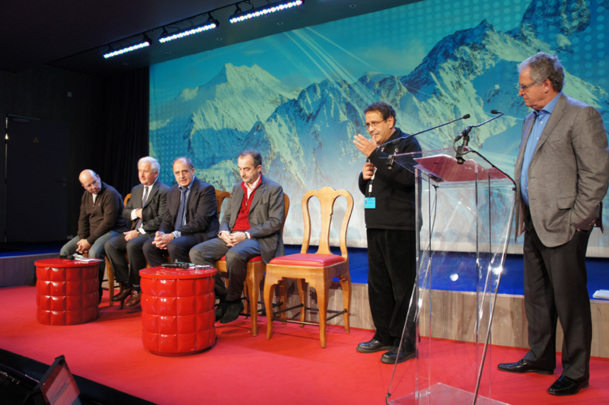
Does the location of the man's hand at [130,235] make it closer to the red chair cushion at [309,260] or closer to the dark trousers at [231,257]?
the dark trousers at [231,257]

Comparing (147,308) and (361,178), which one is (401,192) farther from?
(147,308)

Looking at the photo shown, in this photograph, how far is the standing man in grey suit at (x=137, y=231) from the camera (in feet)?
13.2

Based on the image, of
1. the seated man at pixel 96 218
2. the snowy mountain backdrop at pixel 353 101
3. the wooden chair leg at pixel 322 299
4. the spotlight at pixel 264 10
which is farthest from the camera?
the spotlight at pixel 264 10

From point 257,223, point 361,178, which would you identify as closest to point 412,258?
point 361,178

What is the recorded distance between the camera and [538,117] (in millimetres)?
2312

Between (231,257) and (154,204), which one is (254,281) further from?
(154,204)

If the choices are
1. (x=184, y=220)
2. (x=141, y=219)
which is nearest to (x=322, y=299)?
(x=184, y=220)

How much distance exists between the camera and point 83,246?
449 centimetres

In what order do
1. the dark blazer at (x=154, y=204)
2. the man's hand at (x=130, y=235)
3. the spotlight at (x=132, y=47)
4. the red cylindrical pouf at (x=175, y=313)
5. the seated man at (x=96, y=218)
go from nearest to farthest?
the red cylindrical pouf at (x=175, y=313) → the man's hand at (x=130, y=235) → the dark blazer at (x=154, y=204) → the seated man at (x=96, y=218) → the spotlight at (x=132, y=47)

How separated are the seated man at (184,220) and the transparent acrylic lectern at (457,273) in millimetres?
2220

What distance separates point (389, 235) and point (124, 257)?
2631mm

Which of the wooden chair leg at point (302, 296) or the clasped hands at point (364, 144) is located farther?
the wooden chair leg at point (302, 296)

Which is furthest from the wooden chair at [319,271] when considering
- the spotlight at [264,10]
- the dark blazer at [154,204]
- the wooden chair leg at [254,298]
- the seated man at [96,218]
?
the spotlight at [264,10]

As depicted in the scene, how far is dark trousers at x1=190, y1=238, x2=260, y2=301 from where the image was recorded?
3.26 m
